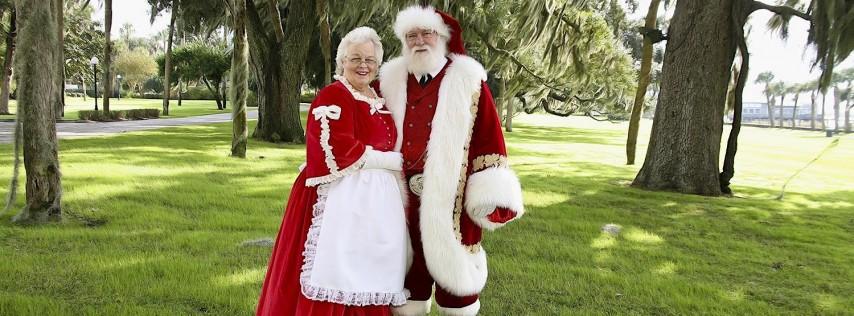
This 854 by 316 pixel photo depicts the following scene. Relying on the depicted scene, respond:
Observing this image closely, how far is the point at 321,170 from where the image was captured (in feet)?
7.09

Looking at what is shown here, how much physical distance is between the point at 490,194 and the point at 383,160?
0.44 m

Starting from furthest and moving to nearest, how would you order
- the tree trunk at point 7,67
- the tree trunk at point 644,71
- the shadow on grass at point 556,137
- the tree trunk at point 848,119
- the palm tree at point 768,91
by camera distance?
the palm tree at point 768,91 < the shadow on grass at point 556,137 < the tree trunk at point 7,67 < the tree trunk at point 644,71 < the tree trunk at point 848,119

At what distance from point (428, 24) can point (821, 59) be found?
6661 millimetres

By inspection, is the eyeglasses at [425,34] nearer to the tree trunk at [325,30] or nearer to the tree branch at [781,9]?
the tree branch at [781,9]

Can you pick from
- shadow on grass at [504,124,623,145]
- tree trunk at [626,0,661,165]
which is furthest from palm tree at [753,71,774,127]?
tree trunk at [626,0,661,165]

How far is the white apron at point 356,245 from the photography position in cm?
Result: 208

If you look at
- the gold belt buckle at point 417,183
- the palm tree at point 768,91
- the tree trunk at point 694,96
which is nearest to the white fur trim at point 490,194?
the gold belt buckle at point 417,183

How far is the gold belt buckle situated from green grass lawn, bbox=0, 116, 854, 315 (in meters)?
1.24

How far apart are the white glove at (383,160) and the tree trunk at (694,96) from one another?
6.49 metres

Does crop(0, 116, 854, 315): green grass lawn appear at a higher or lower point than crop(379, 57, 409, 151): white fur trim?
lower

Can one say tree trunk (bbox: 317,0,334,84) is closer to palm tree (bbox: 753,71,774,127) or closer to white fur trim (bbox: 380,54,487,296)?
white fur trim (bbox: 380,54,487,296)

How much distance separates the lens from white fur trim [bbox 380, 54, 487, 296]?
7.36 ft

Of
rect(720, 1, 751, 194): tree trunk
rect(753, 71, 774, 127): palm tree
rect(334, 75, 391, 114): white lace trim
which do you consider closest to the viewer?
rect(334, 75, 391, 114): white lace trim

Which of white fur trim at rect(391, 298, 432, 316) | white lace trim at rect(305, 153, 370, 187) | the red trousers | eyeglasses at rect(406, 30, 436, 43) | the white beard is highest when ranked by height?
eyeglasses at rect(406, 30, 436, 43)
